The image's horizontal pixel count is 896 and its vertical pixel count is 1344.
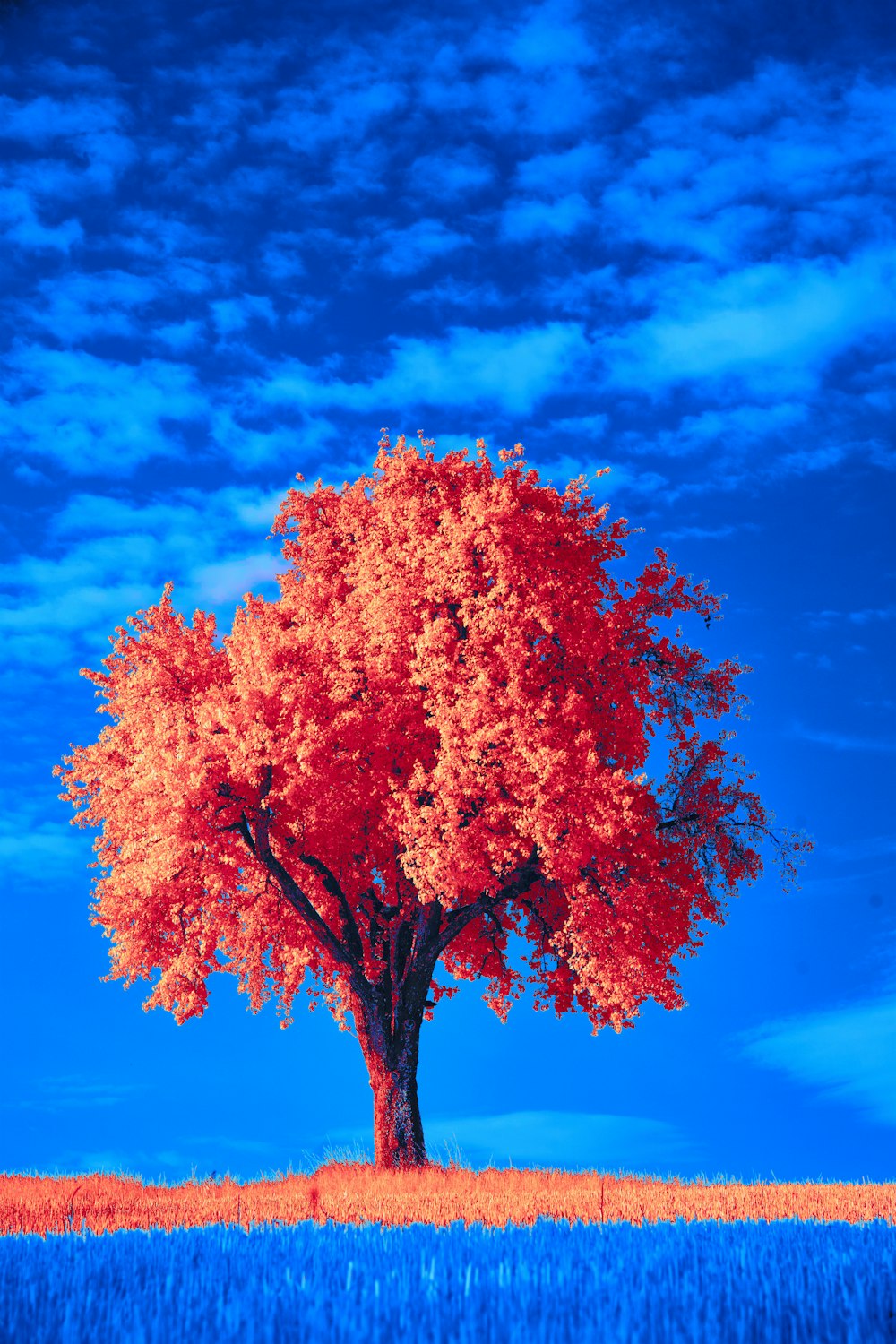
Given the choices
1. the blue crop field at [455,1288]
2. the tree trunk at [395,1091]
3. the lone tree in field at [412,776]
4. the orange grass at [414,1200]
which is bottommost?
the blue crop field at [455,1288]

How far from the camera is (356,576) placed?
2278 centimetres

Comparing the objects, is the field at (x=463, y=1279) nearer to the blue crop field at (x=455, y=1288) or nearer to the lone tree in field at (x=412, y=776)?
the blue crop field at (x=455, y=1288)

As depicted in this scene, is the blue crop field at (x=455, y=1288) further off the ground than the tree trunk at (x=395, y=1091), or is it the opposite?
the tree trunk at (x=395, y=1091)

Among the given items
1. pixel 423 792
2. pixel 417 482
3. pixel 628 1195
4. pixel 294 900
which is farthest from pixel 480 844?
pixel 417 482

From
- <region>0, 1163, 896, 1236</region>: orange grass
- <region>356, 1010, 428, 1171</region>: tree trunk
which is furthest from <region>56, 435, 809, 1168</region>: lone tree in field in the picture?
<region>0, 1163, 896, 1236</region>: orange grass

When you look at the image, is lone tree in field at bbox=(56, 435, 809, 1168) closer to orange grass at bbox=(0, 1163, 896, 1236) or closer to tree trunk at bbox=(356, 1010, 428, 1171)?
tree trunk at bbox=(356, 1010, 428, 1171)

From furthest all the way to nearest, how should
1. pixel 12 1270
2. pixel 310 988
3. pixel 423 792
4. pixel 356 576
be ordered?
pixel 310 988, pixel 356 576, pixel 423 792, pixel 12 1270

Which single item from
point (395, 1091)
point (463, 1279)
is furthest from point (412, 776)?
point (463, 1279)

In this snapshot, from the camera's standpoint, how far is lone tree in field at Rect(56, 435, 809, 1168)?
1953 cm

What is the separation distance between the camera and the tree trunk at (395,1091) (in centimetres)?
2089

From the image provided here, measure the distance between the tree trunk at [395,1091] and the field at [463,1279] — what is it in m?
7.65

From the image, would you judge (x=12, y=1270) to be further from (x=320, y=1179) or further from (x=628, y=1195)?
(x=320, y=1179)

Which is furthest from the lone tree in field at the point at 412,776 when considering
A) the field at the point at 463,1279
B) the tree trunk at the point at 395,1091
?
the field at the point at 463,1279

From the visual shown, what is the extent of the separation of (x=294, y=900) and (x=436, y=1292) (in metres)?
14.9
